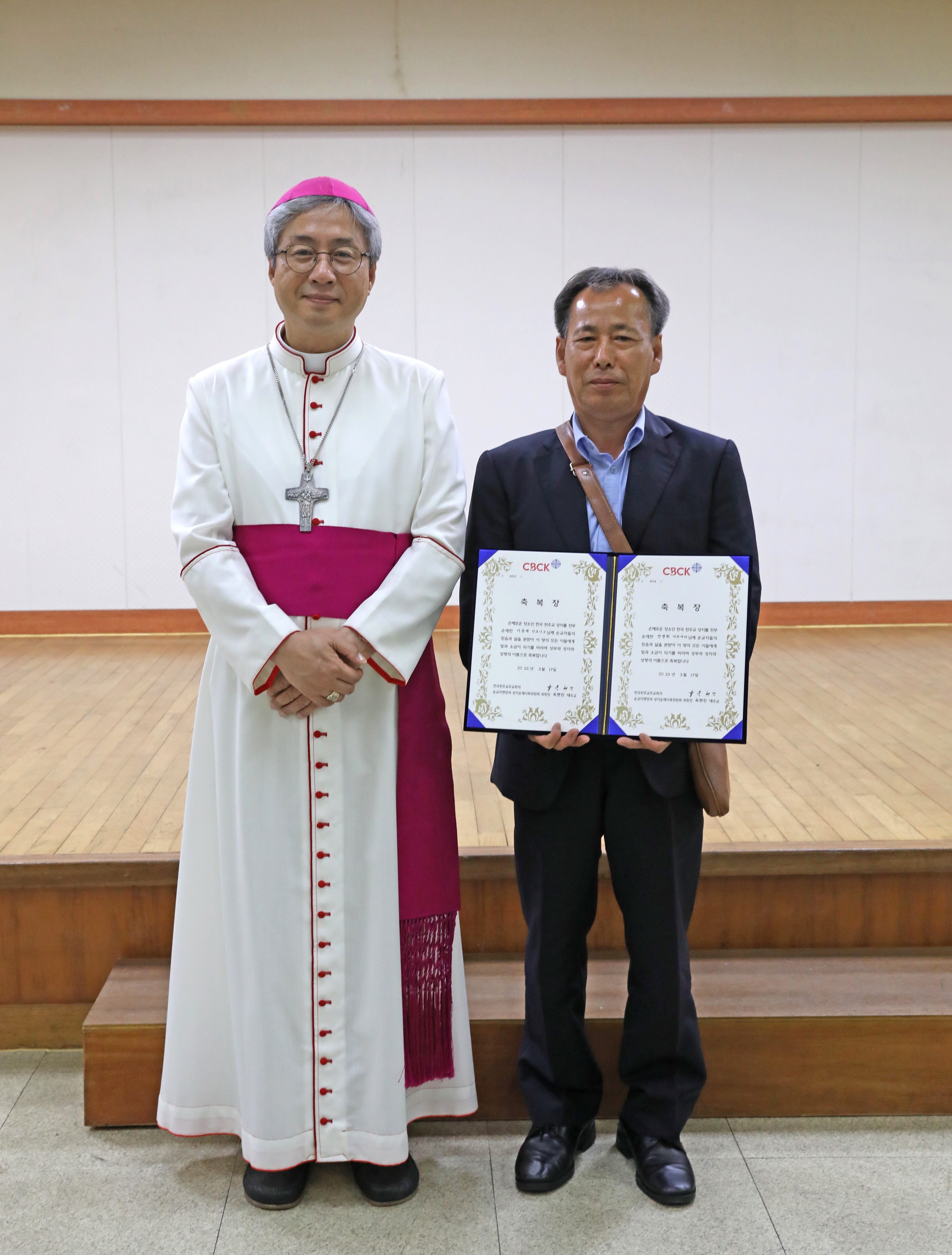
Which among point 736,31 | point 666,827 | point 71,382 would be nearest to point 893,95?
point 736,31

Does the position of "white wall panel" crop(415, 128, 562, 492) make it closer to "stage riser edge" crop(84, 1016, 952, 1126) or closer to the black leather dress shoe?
"stage riser edge" crop(84, 1016, 952, 1126)

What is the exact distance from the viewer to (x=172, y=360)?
5.58 metres

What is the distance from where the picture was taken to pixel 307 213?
72.1 inches

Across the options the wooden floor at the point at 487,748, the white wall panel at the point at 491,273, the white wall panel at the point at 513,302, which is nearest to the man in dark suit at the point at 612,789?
the wooden floor at the point at 487,748

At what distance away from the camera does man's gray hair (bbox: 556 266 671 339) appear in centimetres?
180

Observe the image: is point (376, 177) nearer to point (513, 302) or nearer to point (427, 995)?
point (513, 302)

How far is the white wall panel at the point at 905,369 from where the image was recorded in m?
5.54

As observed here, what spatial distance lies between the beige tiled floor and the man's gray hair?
4.87 feet

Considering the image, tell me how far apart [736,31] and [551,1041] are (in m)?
5.05

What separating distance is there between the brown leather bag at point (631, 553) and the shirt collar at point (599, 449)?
→ 0.01m

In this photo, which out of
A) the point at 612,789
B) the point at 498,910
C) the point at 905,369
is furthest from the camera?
the point at 905,369

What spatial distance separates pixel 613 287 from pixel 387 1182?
156cm

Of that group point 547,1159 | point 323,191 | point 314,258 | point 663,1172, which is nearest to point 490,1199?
point 547,1159

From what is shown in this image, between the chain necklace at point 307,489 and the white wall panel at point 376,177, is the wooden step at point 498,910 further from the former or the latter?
the white wall panel at point 376,177
